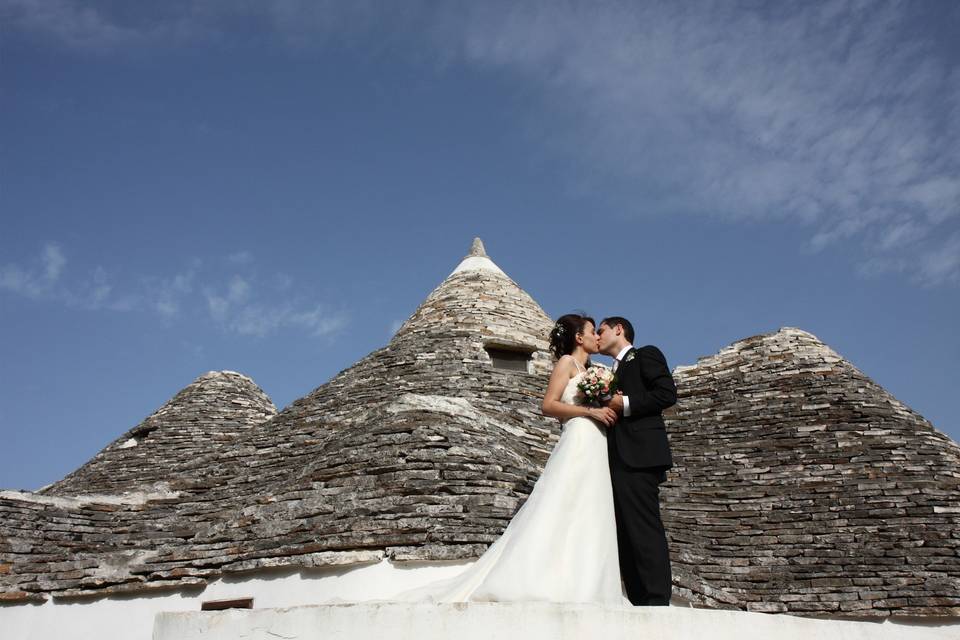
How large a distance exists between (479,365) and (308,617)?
7.81 meters

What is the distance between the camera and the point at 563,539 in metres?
4.12

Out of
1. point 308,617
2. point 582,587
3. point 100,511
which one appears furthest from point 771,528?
point 100,511

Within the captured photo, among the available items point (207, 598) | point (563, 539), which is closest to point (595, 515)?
point (563, 539)

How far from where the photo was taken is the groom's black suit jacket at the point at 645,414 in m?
4.30

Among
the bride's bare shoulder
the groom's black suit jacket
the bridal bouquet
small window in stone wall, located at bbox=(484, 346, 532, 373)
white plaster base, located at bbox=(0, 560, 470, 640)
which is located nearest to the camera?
the groom's black suit jacket

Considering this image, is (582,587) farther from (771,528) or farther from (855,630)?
(771,528)

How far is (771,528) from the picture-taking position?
852 cm

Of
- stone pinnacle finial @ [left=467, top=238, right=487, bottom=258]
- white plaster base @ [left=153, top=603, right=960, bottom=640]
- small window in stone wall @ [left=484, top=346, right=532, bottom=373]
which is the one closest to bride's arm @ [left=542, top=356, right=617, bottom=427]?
white plaster base @ [left=153, top=603, right=960, bottom=640]

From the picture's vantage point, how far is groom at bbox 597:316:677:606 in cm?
421

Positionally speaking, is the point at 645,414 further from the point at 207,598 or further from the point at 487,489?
the point at 207,598

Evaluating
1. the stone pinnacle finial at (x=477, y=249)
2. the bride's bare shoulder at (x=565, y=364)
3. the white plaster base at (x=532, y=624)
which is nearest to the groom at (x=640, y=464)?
the bride's bare shoulder at (x=565, y=364)

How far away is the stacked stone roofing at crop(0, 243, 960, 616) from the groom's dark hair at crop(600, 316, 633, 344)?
2.37 meters

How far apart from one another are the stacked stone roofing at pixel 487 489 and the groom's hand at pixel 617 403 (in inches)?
91.4

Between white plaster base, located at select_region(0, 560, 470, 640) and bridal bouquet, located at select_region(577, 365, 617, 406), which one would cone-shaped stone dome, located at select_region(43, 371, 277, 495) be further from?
bridal bouquet, located at select_region(577, 365, 617, 406)
